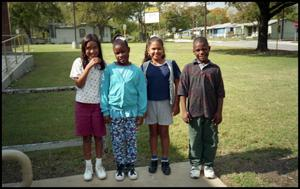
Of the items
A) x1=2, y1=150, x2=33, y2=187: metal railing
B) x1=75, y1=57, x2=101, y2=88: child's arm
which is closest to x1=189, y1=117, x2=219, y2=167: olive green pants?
x1=75, y1=57, x2=101, y2=88: child's arm

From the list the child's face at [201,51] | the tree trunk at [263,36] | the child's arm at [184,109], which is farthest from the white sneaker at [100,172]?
the tree trunk at [263,36]

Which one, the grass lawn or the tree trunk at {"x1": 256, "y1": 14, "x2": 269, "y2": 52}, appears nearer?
the grass lawn

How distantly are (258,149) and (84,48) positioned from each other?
2.51 m

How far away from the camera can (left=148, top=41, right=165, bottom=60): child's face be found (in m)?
3.59

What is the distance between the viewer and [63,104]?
7.64 metres

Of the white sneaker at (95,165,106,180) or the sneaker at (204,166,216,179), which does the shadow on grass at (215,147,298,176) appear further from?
the white sneaker at (95,165,106,180)

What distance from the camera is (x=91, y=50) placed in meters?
3.52

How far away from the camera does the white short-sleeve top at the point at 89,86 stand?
11.6 ft

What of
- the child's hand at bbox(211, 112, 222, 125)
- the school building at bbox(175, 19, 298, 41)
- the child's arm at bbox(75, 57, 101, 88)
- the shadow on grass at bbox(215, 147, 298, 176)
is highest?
the school building at bbox(175, 19, 298, 41)

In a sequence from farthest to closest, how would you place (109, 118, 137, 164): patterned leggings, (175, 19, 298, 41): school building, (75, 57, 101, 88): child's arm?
→ (175, 19, 298, 41): school building < (109, 118, 137, 164): patterned leggings < (75, 57, 101, 88): child's arm

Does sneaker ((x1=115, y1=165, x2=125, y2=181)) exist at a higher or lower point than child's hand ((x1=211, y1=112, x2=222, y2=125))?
lower

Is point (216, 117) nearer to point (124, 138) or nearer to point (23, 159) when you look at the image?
point (124, 138)

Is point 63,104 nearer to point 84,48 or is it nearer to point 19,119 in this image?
point 19,119

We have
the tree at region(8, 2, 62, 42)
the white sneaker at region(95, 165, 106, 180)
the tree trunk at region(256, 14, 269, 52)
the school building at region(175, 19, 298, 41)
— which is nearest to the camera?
the white sneaker at region(95, 165, 106, 180)
